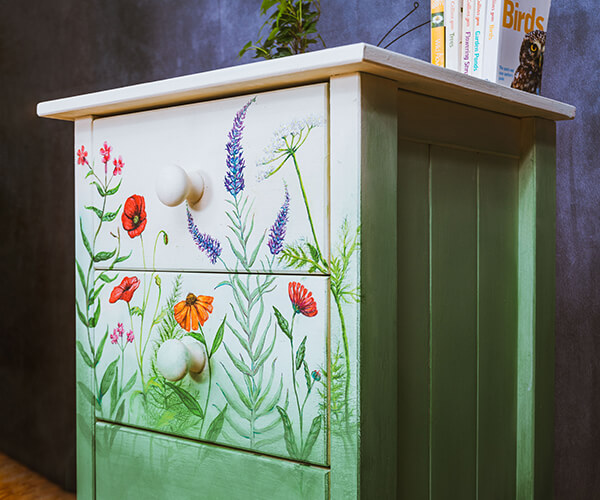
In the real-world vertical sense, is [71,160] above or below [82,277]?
above

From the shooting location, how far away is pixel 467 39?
38.3 inches

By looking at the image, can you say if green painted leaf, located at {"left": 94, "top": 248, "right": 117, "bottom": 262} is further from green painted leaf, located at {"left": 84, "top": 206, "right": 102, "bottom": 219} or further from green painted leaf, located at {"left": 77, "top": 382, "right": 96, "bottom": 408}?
green painted leaf, located at {"left": 77, "top": 382, "right": 96, "bottom": 408}

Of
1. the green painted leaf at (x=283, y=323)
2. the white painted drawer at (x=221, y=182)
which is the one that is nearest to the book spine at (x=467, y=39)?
the white painted drawer at (x=221, y=182)

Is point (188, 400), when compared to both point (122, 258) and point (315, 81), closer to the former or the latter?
point (122, 258)

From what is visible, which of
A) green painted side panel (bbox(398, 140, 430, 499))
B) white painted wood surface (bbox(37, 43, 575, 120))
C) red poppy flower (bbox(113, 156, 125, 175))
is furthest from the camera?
red poppy flower (bbox(113, 156, 125, 175))

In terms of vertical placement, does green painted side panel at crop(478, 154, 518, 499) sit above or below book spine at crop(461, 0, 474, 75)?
below

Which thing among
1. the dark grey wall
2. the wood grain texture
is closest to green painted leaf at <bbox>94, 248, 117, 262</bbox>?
the wood grain texture

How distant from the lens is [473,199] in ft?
2.87

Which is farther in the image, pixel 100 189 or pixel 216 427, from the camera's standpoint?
pixel 100 189

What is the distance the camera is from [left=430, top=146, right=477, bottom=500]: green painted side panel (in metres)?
0.81

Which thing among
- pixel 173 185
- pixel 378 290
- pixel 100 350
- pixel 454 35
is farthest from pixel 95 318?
pixel 454 35

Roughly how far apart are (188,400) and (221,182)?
0.26 meters

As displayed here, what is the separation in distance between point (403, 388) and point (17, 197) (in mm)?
1736

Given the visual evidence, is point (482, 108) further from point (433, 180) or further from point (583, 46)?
point (583, 46)
